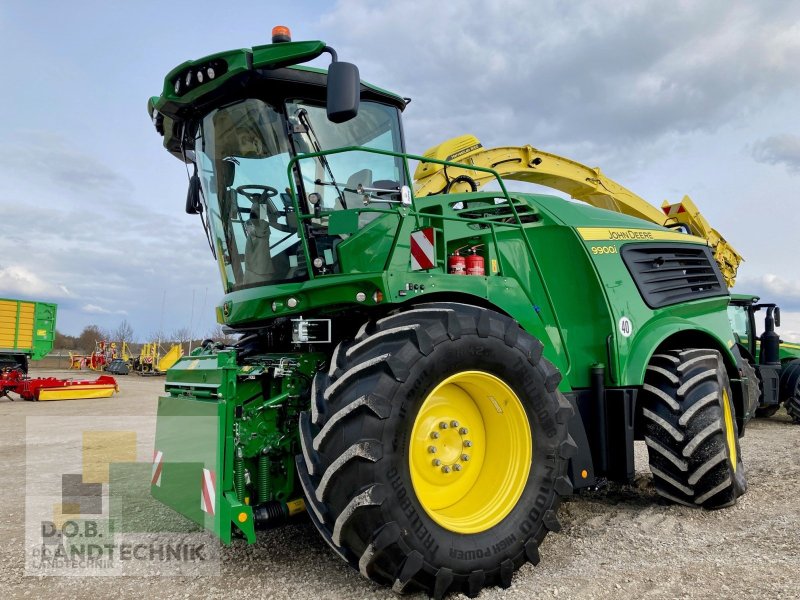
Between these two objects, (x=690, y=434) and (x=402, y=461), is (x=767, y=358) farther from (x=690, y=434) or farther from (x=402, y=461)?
(x=402, y=461)

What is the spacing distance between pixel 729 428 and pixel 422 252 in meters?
3.33

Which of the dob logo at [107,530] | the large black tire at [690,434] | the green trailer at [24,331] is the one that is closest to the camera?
the dob logo at [107,530]

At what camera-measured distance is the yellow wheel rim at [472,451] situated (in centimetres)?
345

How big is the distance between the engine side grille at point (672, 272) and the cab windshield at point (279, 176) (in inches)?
89.8

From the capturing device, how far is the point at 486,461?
12.2 feet

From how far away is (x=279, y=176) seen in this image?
13.3ft

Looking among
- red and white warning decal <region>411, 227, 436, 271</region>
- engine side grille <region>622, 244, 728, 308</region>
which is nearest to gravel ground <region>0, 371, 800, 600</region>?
engine side grille <region>622, 244, 728, 308</region>

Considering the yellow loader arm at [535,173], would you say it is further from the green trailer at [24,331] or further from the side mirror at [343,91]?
the green trailer at [24,331]

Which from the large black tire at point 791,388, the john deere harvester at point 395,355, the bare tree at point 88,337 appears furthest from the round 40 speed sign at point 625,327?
the bare tree at point 88,337

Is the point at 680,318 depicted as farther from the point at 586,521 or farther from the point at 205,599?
the point at 205,599

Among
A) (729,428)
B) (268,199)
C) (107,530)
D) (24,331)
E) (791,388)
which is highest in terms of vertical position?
(268,199)

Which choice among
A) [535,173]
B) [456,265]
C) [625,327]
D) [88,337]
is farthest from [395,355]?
[88,337]

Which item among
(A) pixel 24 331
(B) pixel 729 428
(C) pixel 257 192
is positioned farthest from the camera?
(A) pixel 24 331

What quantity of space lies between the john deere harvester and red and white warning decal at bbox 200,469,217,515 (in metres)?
0.02
